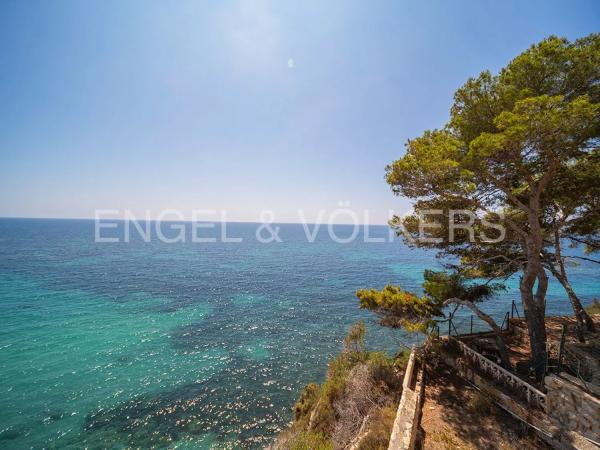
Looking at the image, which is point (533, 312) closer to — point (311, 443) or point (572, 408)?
point (572, 408)

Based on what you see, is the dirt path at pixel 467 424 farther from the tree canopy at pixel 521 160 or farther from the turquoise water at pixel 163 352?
the turquoise water at pixel 163 352

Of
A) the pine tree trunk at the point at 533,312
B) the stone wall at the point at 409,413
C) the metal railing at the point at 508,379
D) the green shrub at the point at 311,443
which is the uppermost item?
the pine tree trunk at the point at 533,312

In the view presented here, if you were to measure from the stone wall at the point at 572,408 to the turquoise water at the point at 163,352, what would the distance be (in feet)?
37.5

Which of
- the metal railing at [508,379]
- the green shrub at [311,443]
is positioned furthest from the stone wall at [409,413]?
the metal railing at [508,379]

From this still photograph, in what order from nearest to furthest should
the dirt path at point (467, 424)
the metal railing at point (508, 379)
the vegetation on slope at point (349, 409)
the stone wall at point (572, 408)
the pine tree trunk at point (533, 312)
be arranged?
the stone wall at point (572, 408)
the dirt path at point (467, 424)
the metal railing at point (508, 379)
the vegetation on slope at point (349, 409)
the pine tree trunk at point (533, 312)

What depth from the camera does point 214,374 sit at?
59.0 feet

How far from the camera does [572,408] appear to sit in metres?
7.30

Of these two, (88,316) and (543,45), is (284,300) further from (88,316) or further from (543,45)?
(543,45)

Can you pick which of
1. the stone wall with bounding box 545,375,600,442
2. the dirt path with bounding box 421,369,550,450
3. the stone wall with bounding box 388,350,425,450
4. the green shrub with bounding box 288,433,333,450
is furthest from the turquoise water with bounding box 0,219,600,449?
the stone wall with bounding box 545,375,600,442

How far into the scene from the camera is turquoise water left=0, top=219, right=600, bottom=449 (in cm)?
1355

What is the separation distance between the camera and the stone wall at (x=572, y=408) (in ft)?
22.1

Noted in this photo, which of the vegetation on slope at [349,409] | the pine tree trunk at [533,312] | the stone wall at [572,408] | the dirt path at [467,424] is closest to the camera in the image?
the stone wall at [572,408]

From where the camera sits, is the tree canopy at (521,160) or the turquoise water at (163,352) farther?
the turquoise water at (163,352)

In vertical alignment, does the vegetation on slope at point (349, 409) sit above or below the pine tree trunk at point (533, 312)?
below
